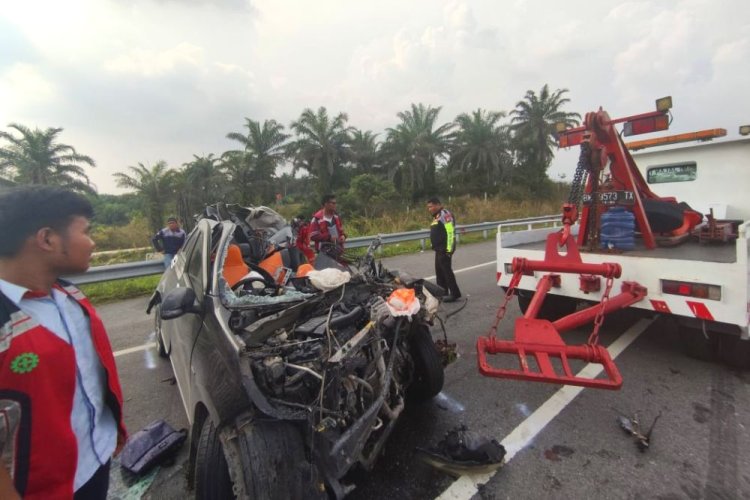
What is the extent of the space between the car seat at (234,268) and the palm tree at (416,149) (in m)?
31.2

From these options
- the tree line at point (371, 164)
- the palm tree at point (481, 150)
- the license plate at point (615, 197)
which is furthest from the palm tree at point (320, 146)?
the license plate at point (615, 197)

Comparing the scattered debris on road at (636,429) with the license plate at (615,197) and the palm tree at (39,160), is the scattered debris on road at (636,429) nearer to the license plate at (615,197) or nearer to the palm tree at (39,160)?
the license plate at (615,197)

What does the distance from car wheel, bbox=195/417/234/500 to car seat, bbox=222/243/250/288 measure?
1.43 m

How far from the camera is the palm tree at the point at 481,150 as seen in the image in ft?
116

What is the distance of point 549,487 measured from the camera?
7.21 ft

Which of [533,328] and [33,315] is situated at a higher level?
[33,315]

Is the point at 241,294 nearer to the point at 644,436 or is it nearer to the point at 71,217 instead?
the point at 71,217

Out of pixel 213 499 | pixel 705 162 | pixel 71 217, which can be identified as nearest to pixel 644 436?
pixel 213 499

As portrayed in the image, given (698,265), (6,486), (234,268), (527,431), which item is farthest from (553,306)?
(6,486)

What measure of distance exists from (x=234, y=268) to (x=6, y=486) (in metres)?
2.33

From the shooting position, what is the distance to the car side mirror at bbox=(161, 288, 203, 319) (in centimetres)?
217

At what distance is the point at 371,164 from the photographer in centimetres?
3597

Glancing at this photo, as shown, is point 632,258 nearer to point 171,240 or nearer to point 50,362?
point 50,362

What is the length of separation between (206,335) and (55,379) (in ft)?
3.63
